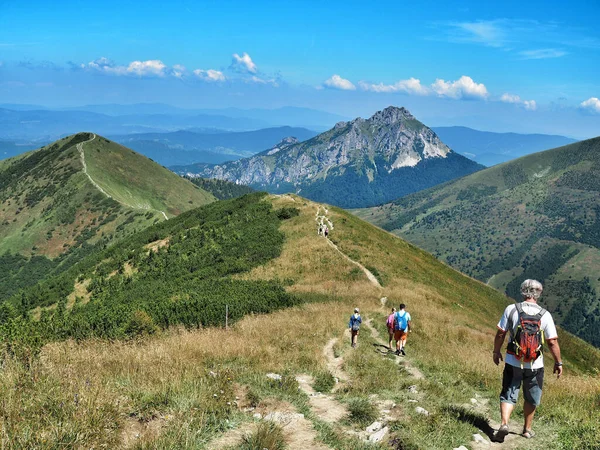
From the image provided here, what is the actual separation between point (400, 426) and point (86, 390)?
5659mm

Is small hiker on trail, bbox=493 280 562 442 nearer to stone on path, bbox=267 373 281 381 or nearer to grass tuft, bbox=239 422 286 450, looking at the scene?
grass tuft, bbox=239 422 286 450

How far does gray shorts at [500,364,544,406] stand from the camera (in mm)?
7891

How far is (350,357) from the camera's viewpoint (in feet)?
48.4

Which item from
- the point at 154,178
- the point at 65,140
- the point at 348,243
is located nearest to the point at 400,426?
the point at 348,243

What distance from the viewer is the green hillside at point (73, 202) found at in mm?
115188

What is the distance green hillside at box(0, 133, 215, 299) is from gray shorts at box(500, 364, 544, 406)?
358 feet

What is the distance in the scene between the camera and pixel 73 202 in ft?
452

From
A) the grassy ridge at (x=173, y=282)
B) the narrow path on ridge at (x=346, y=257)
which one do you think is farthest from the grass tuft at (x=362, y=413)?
the narrow path on ridge at (x=346, y=257)

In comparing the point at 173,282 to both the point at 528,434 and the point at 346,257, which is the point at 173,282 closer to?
the point at 346,257

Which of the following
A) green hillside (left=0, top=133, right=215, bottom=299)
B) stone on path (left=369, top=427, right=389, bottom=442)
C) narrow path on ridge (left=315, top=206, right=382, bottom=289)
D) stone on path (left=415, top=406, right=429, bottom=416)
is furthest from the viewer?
green hillside (left=0, top=133, right=215, bottom=299)

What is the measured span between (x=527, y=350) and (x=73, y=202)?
505 feet

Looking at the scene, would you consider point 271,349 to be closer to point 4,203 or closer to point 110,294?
point 110,294

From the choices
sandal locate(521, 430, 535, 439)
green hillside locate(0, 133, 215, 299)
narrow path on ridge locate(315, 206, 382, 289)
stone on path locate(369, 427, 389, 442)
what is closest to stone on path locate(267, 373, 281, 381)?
stone on path locate(369, 427, 389, 442)

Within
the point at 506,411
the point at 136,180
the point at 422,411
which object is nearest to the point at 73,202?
the point at 136,180
